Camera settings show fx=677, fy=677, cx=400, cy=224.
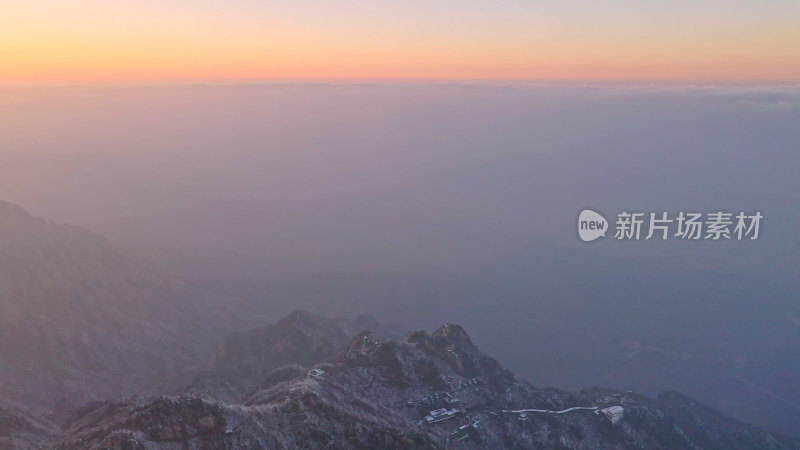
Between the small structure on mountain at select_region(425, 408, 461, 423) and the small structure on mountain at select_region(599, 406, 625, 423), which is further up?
the small structure on mountain at select_region(599, 406, 625, 423)

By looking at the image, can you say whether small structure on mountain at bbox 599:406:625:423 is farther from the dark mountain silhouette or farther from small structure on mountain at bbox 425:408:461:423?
the dark mountain silhouette

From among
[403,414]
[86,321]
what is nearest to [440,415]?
[403,414]

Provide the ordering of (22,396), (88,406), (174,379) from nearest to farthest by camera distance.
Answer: (88,406) < (22,396) < (174,379)

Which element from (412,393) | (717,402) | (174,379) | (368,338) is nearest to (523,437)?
(412,393)

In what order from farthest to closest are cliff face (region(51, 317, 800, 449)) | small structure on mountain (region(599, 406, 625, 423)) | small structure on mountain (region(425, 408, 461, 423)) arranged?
small structure on mountain (region(599, 406, 625, 423)) → small structure on mountain (region(425, 408, 461, 423)) → cliff face (region(51, 317, 800, 449))

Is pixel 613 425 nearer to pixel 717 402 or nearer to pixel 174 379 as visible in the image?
pixel 174 379

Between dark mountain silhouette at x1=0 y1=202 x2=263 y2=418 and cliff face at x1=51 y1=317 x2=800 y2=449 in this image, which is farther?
dark mountain silhouette at x1=0 y1=202 x2=263 y2=418

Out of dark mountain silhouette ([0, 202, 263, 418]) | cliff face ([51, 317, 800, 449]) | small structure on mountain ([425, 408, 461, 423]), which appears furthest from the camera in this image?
dark mountain silhouette ([0, 202, 263, 418])

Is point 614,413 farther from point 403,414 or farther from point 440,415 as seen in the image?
point 403,414

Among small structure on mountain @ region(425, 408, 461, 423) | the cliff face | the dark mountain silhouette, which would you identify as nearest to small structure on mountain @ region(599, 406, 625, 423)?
the cliff face
